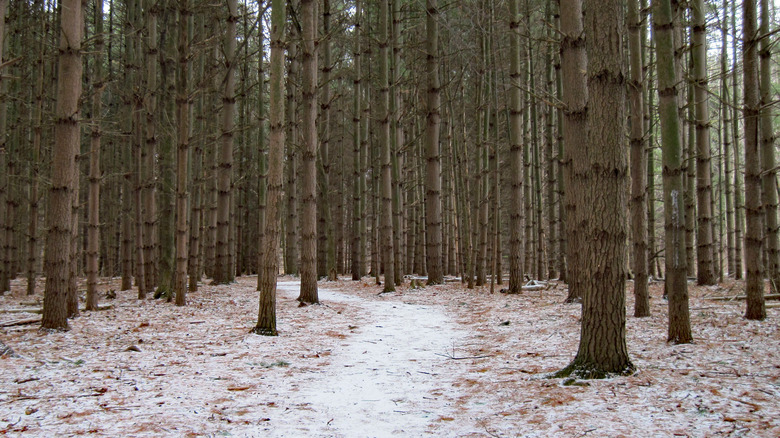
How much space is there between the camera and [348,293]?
1423cm

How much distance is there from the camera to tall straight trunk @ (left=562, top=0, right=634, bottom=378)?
15.0ft

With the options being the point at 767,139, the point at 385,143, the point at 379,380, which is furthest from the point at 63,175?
the point at 767,139

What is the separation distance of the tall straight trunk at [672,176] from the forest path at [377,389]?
265 centimetres

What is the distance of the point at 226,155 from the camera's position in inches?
572

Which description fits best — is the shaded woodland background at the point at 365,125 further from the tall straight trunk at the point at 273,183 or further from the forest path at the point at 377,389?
the forest path at the point at 377,389

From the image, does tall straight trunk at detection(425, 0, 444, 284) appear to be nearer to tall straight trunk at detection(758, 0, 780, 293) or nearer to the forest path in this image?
the forest path

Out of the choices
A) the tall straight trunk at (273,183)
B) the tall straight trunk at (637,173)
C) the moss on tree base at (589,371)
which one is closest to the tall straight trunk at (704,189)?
the tall straight trunk at (637,173)

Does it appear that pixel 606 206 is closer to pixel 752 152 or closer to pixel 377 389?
pixel 377 389

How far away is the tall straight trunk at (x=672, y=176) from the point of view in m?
5.53

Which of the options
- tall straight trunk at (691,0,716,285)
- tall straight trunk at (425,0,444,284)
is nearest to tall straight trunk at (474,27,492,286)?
tall straight trunk at (425,0,444,284)

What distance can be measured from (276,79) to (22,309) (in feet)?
20.2

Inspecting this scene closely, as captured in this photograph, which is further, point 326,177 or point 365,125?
point 365,125

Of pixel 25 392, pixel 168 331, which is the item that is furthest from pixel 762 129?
pixel 25 392

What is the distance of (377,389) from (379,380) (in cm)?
31
